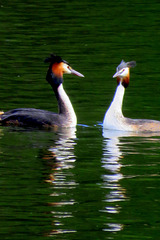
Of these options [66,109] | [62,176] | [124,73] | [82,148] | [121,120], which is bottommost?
[62,176]

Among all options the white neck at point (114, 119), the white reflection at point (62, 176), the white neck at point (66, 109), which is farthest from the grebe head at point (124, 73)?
the white reflection at point (62, 176)

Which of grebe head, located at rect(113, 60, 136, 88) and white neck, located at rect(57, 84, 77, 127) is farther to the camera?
grebe head, located at rect(113, 60, 136, 88)

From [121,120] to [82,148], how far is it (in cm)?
189

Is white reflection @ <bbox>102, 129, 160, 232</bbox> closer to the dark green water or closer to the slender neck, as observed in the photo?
the dark green water

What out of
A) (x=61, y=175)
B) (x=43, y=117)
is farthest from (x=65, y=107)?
(x=61, y=175)

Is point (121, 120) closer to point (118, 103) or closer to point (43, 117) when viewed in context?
point (118, 103)

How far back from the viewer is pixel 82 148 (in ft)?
50.6

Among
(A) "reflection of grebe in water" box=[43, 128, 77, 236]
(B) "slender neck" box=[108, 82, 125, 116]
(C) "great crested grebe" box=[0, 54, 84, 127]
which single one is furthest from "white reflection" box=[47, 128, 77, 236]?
(B) "slender neck" box=[108, 82, 125, 116]

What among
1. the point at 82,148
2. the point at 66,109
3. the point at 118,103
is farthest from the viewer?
the point at 66,109

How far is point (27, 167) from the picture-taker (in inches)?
546

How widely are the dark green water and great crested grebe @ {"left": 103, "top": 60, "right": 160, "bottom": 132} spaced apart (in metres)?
0.21

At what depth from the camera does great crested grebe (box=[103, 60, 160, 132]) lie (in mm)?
16781

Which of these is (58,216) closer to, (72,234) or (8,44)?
(72,234)

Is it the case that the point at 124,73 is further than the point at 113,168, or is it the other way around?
the point at 124,73
